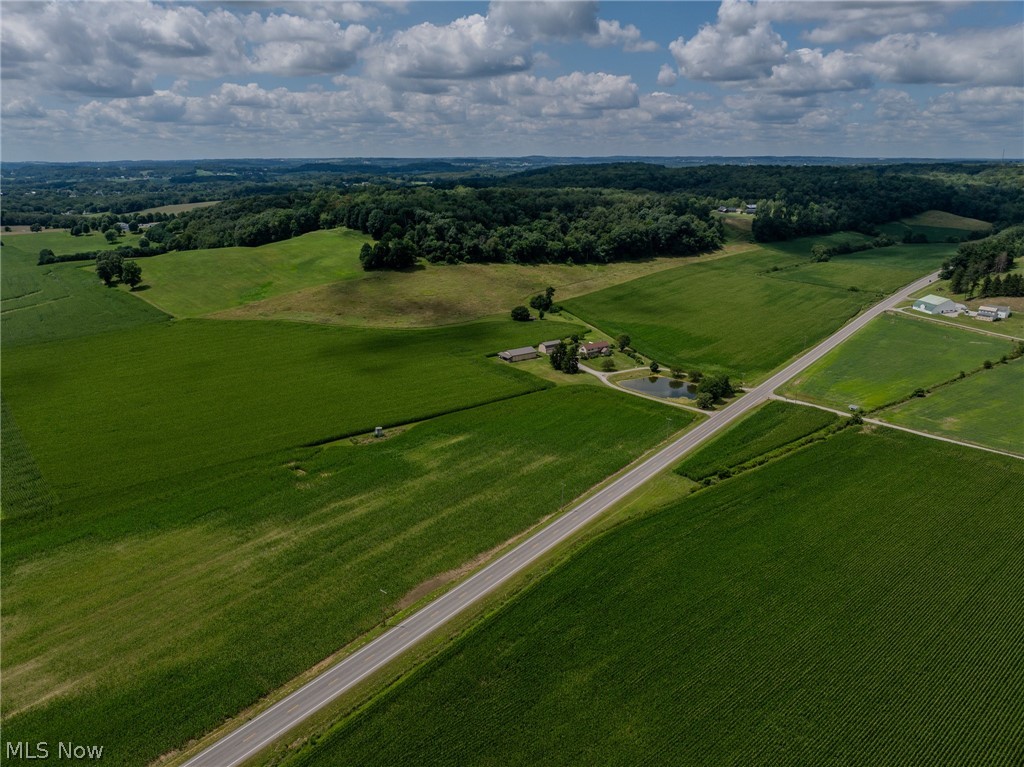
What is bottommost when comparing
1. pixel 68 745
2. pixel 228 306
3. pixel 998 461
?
pixel 68 745

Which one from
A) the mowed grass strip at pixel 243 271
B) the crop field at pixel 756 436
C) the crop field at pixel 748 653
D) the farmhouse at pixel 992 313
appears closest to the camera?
the crop field at pixel 748 653

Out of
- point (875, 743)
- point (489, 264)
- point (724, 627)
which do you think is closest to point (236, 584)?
point (724, 627)

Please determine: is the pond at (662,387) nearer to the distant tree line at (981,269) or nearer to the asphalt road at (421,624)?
the asphalt road at (421,624)

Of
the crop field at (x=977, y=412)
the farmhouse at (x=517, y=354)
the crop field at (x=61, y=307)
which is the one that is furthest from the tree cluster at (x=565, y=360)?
the crop field at (x=61, y=307)

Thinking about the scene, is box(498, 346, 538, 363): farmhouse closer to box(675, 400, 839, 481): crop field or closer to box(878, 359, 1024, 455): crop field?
box(675, 400, 839, 481): crop field

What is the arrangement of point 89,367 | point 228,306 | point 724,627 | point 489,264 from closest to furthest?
point 724,627, point 89,367, point 228,306, point 489,264

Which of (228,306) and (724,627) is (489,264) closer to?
(228,306)

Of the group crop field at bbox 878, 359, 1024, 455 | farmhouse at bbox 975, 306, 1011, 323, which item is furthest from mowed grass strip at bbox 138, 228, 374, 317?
farmhouse at bbox 975, 306, 1011, 323

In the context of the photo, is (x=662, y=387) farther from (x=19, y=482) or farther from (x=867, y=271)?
(x=867, y=271)
